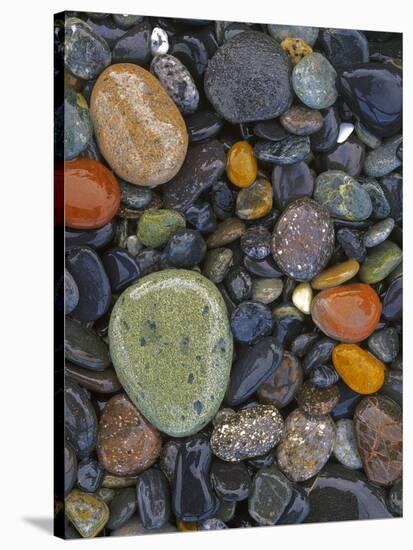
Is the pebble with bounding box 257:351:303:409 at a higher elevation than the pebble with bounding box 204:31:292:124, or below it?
below

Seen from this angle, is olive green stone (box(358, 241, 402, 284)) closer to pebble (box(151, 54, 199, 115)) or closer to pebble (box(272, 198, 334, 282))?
pebble (box(272, 198, 334, 282))

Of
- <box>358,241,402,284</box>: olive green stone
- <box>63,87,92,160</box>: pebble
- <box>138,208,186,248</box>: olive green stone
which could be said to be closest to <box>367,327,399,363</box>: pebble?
<box>358,241,402,284</box>: olive green stone

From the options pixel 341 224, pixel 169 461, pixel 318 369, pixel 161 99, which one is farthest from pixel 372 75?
pixel 169 461

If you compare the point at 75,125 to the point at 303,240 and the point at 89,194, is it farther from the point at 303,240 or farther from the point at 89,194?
the point at 303,240

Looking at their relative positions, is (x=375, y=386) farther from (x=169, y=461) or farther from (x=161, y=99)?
A: (x=161, y=99)

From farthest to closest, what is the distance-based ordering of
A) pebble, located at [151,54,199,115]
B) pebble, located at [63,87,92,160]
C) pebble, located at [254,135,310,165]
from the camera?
1. pebble, located at [254,135,310,165]
2. pebble, located at [151,54,199,115]
3. pebble, located at [63,87,92,160]

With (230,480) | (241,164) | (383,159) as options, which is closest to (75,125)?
(241,164)

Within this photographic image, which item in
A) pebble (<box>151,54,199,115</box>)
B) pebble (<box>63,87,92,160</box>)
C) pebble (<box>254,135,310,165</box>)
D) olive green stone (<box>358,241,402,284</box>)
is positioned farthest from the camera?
olive green stone (<box>358,241,402,284</box>)
